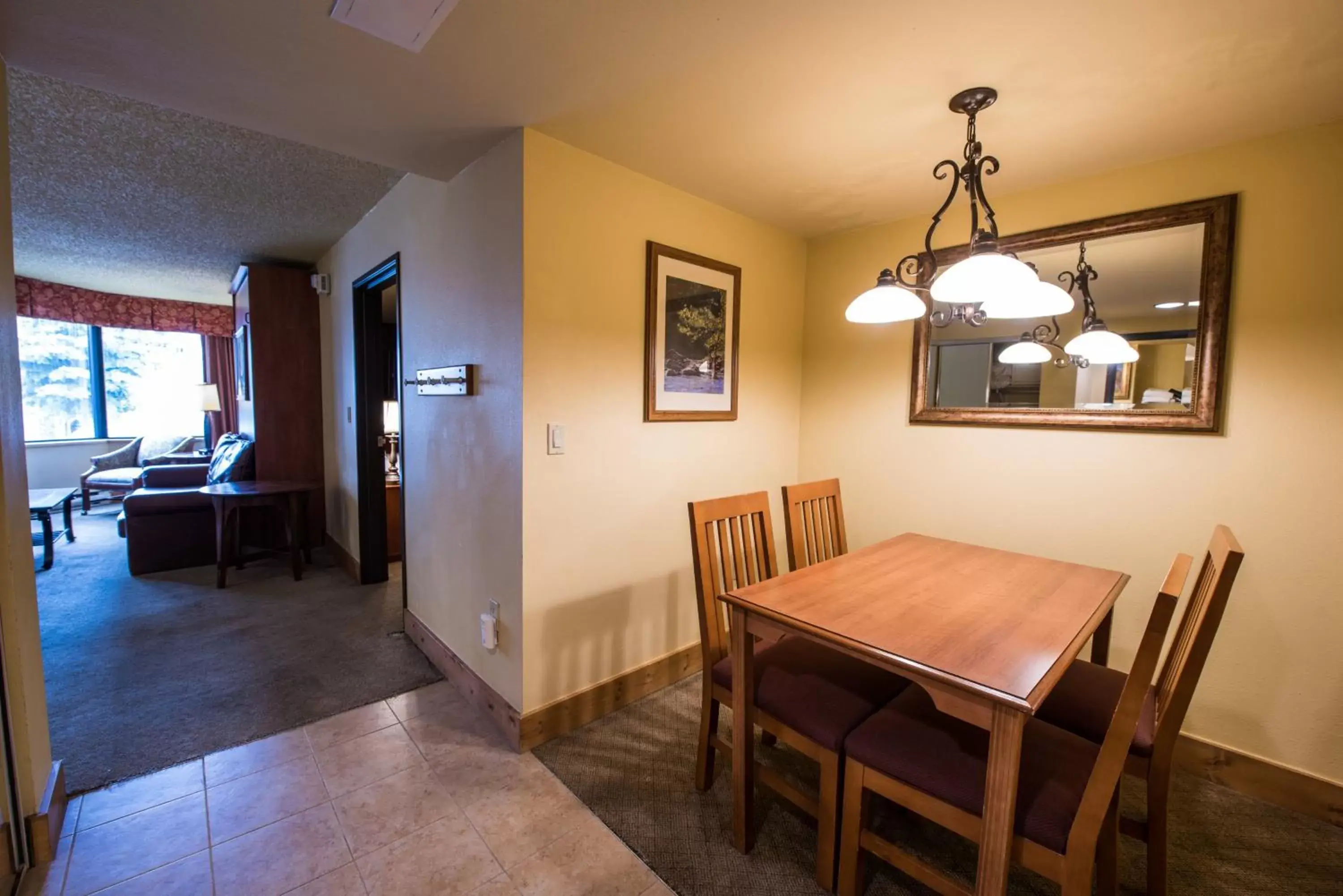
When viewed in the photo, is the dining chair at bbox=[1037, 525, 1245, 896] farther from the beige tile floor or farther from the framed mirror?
the beige tile floor

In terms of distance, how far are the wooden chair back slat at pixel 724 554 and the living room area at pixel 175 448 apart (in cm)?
157

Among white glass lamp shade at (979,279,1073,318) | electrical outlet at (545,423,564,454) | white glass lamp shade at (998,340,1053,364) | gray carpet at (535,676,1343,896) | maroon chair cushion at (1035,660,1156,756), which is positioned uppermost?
white glass lamp shade at (979,279,1073,318)

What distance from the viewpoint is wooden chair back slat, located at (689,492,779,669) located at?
171 cm

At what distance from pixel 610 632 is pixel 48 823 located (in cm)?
168

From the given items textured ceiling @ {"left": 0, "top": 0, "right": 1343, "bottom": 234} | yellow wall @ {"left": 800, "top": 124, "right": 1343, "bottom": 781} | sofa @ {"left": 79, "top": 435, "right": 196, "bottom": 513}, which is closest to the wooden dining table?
yellow wall @ {"left": 800, "top": 124, "right": 1343, "bottom": 781}

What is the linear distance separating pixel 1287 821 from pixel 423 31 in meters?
3.43

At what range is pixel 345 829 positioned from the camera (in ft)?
5.29

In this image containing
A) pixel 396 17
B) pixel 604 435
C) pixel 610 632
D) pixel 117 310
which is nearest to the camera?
pixel 396 17

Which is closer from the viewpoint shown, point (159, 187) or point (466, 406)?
point (466, 406)

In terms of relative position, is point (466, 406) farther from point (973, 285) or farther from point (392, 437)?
point (392, 437)

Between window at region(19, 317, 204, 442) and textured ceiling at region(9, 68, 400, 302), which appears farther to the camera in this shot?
window at region(19, 317, 204, 442)

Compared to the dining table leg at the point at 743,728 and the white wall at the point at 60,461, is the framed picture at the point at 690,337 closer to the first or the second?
the dining table leg at the point at 743,728

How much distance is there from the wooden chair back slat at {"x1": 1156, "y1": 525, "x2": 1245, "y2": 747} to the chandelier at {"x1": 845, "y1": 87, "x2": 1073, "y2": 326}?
707 millimetres

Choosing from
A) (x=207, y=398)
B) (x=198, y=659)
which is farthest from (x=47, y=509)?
(x=207, y=398)
